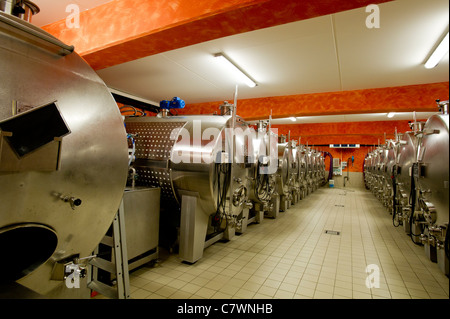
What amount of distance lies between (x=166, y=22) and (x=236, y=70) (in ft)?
7.22

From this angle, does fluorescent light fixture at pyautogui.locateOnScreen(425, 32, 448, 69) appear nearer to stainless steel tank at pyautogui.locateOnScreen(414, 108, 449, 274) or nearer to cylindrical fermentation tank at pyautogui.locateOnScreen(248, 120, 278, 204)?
stainless steel tank at pyautogui.locateOnScreen(414, 108, 449, 274)

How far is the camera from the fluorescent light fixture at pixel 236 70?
4.04 meters

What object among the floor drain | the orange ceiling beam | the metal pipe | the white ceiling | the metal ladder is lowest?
the floor drain

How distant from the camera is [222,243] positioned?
3.99 meters

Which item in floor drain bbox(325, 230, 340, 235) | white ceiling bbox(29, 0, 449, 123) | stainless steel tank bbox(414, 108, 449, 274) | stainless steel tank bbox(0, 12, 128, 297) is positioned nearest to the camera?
stainless steel tank bbox(0, 12, 128, 297)

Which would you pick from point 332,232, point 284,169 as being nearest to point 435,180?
point 332,232

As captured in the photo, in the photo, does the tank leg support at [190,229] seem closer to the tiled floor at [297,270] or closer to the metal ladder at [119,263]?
Result: the tiled floor at [297,270]

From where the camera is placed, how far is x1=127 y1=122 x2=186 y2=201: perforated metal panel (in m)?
3.31

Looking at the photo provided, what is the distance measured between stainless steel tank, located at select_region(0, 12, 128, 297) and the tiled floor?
1.33 meters

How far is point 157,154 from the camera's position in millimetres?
3367

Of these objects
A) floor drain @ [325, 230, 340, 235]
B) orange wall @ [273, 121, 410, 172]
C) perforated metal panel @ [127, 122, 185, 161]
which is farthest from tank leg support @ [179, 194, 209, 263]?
orange wall @ [273, 121, 410, 172]

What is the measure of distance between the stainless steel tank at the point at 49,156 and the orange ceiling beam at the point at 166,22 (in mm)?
1328

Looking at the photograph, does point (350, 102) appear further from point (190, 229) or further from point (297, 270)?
point (190, 229)

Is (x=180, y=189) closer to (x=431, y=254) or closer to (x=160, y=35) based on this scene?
(x=160, y=35)
